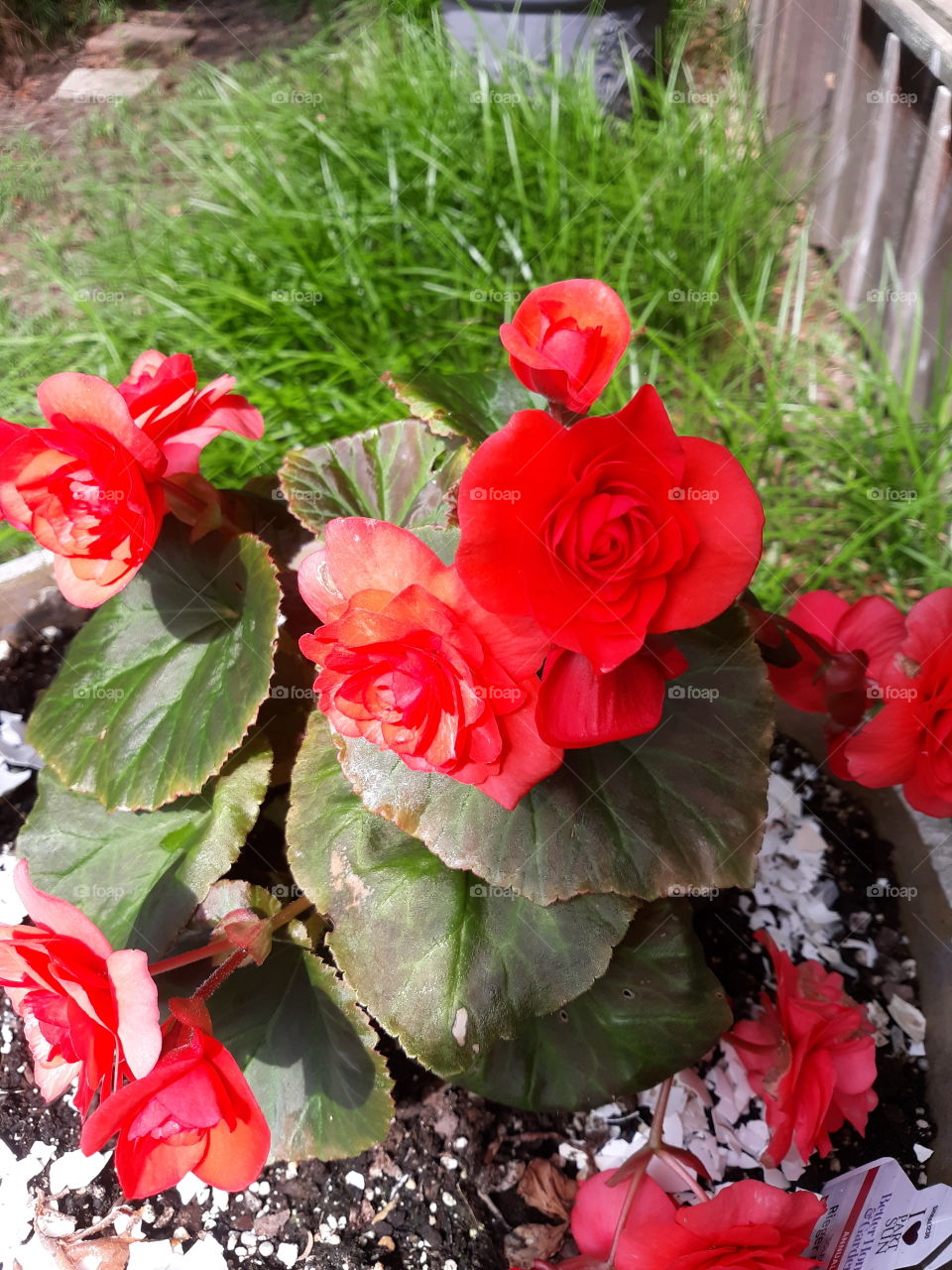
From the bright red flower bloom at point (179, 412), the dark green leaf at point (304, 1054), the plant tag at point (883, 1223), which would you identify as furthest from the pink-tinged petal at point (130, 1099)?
the plant tag at point (883, 1223)

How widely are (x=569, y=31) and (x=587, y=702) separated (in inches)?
96.5

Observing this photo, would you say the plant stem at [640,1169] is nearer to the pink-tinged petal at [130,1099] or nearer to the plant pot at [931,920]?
the plant pot at [931,920]

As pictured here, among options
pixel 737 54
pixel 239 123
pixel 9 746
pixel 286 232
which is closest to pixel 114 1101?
pixel 9 746

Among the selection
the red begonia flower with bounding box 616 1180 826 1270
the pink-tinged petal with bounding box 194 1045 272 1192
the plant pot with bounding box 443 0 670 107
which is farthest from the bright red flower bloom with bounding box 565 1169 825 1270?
the plant pot with bounding box 443 0 670 107

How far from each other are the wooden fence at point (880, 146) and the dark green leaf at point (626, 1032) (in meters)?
1.29

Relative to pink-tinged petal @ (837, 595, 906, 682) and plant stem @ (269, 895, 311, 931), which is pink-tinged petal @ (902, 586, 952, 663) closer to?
pink-tinged petal @ (837, 595, 906, 682)

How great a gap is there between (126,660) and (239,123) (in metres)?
1.82

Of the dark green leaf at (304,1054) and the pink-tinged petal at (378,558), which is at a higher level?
the pink-tinged petal at (378,558)

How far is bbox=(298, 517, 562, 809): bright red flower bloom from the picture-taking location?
0.63m

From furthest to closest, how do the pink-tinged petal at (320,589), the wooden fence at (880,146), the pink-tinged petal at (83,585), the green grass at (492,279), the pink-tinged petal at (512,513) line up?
the green grass at (492,279), the wooden fence at (880,146), the pink-tinged petal at (83,585), the pink-tinged petal at (320,589), the pink-tinged petal at (512,513)

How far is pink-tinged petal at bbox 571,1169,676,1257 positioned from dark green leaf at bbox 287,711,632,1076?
0.22 meters

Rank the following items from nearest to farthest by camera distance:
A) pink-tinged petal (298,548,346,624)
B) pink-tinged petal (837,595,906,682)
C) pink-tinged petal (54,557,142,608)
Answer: pink-tinged petal (298,548,346,624), pink-tinged petal (54,557,142,608), pink-tinged petal (837,595,906,682)

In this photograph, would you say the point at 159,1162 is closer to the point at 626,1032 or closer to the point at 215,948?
the point at 215,948

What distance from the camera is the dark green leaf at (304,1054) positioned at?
0.90 meters
